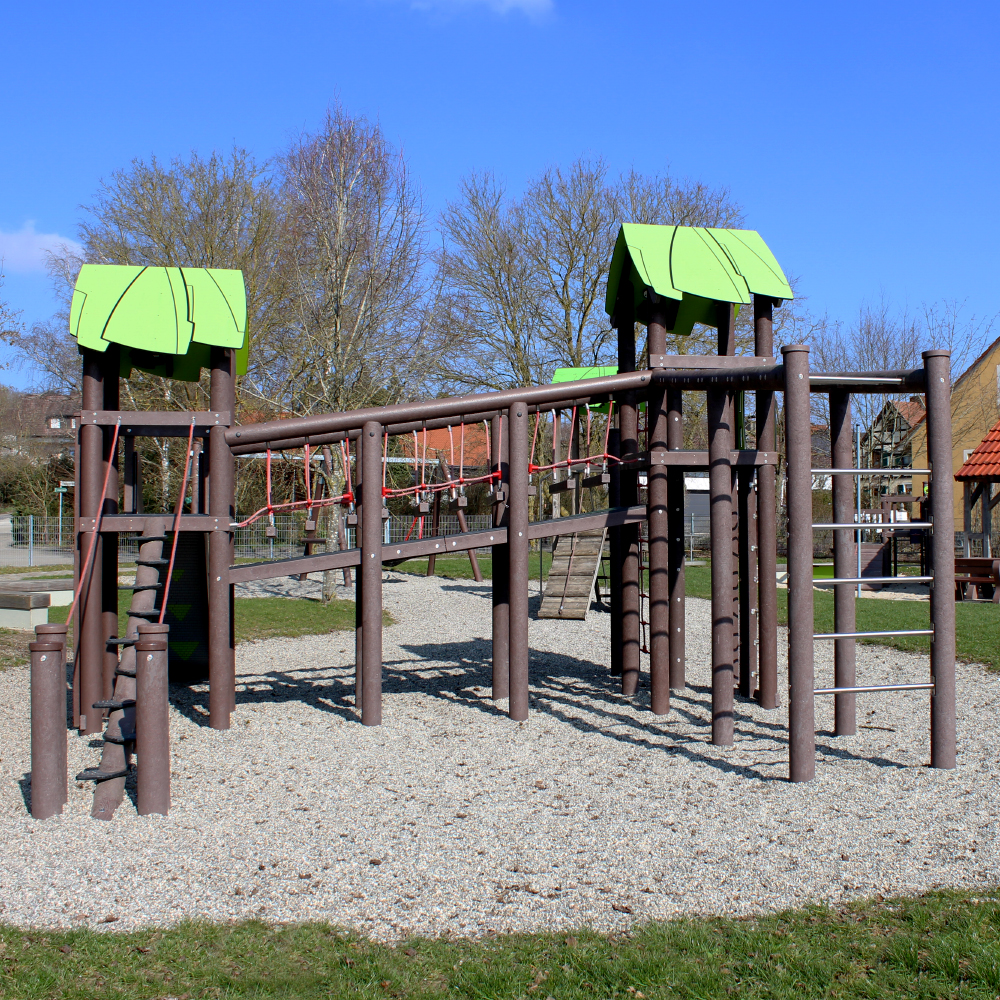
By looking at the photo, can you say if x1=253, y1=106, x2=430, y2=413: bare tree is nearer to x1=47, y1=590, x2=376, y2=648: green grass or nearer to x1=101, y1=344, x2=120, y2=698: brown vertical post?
x1=47, y1=590, x2=376, y2=648: green grass

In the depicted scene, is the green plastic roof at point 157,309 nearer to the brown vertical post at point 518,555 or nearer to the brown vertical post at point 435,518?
the brown vertical post at point 518,555

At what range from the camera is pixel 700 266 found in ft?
21.1

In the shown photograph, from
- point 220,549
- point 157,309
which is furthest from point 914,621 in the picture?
point 157,309

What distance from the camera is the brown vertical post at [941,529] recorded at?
4.76 metres

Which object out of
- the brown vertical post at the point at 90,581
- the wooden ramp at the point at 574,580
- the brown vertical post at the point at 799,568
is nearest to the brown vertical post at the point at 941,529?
the brown vertical post at the point at 799,568

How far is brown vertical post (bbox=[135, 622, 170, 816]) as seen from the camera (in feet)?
14.0

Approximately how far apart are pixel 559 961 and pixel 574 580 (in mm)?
10871

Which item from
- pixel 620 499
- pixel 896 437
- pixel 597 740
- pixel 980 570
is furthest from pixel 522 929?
pixel 896 437

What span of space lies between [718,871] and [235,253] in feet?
56.3

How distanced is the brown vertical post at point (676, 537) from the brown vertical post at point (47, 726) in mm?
3965

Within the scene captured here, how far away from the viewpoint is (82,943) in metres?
2.94

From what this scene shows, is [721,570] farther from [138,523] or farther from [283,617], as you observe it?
[283,617]

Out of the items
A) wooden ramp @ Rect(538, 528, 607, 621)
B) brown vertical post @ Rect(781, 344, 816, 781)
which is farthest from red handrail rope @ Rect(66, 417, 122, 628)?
wooden ramp @ Rect(538, 528, 607, 621)

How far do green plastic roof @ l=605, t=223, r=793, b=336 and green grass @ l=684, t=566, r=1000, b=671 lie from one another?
3.04m
